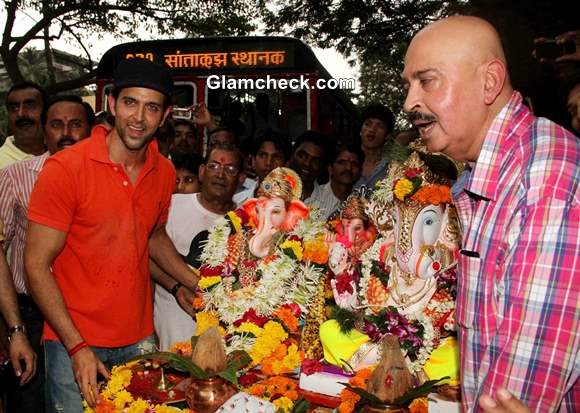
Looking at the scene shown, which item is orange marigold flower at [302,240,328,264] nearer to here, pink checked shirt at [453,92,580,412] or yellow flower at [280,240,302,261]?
yellow flower at [280,240,302,261]

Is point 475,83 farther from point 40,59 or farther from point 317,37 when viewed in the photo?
point 40,59

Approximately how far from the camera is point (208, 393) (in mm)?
2889

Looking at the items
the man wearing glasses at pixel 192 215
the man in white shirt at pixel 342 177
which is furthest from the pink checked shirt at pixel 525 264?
the man in white shirt at pixel 342 177

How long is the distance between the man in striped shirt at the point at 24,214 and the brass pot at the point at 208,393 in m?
1.68

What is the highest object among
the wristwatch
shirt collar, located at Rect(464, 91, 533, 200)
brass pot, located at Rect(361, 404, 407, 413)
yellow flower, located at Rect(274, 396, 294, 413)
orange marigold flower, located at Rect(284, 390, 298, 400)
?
shirt collar, located at Rect(464, 91, 533, 200)

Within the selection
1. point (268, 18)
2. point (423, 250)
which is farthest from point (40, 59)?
point (423, 250)

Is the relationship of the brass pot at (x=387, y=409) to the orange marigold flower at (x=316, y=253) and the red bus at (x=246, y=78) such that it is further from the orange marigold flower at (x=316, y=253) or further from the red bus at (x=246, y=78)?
the red bus at (x=246, y=78)

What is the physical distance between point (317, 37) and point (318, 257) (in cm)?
741

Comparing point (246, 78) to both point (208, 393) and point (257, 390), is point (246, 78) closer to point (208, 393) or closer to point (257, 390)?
point (257, 390)

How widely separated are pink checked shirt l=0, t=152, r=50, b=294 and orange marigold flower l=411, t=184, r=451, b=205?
7.88ft

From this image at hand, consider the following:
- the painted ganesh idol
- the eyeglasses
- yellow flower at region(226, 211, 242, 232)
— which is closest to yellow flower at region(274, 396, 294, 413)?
the painted ganesh idol

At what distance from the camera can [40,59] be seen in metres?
41.7

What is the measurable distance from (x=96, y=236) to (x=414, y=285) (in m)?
1.62

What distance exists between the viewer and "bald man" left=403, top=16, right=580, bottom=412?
1.48m
